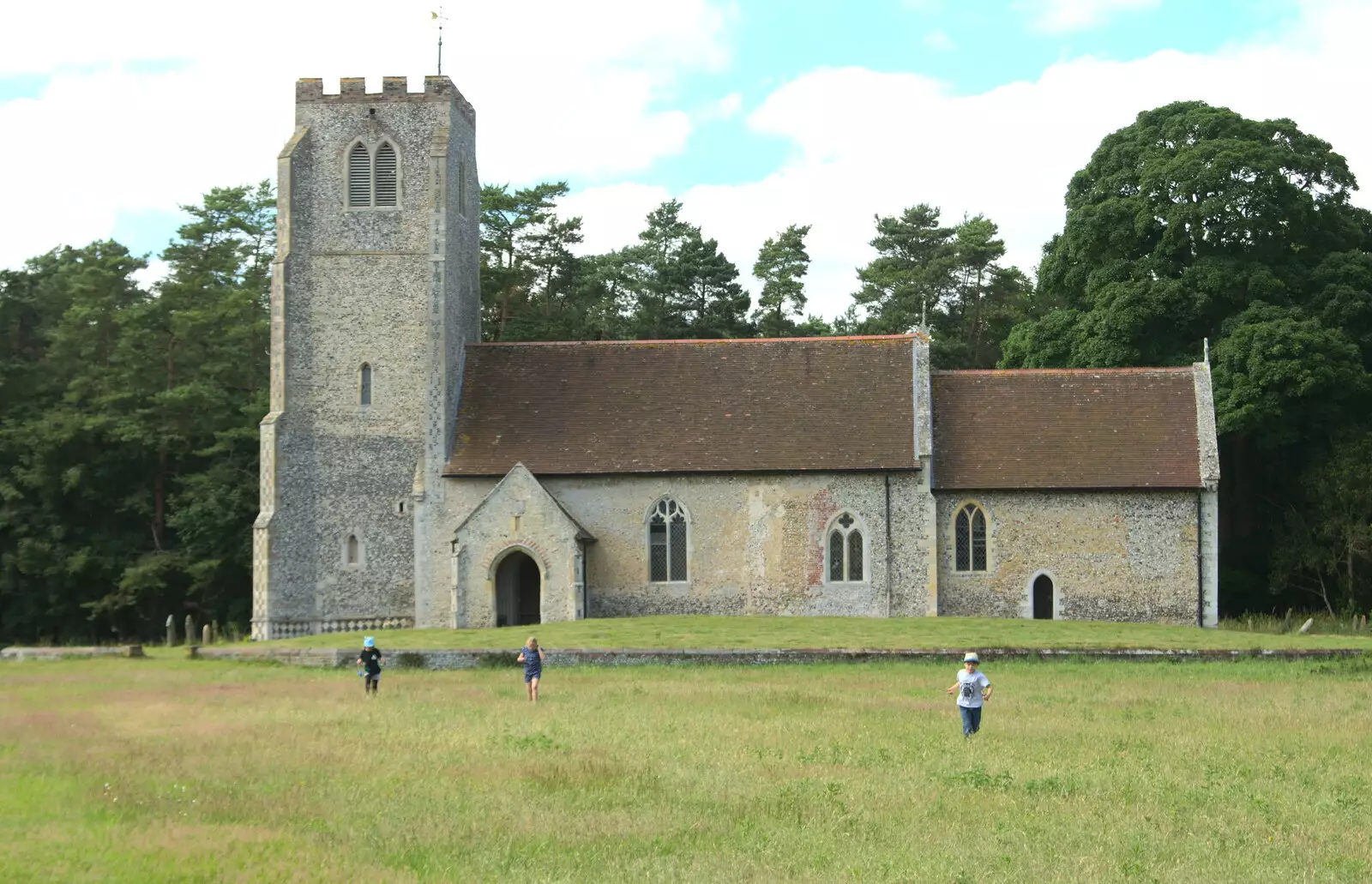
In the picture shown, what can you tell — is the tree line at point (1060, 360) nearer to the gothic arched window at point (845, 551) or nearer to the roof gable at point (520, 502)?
the gothic arched window at point (845, 551)

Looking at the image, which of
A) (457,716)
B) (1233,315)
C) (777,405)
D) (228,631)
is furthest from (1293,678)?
(228,631)

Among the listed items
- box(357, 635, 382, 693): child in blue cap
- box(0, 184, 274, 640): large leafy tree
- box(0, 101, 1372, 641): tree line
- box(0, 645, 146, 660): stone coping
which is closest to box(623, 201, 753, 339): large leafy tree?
box(0, 101, 1372, 641): tree line

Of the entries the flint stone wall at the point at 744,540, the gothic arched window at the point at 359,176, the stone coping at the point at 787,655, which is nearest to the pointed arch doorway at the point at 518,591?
the flint stone wall at the point at 744,540

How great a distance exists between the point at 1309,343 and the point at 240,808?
36.8 meters

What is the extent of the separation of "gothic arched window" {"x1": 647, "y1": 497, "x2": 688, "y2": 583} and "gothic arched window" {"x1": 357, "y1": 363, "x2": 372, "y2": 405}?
8589 millimetres

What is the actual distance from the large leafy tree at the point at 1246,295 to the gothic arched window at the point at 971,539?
9090 mm

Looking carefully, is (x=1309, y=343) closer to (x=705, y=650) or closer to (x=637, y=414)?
(x=637, y=414)

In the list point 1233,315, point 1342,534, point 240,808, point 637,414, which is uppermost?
point 1233,315

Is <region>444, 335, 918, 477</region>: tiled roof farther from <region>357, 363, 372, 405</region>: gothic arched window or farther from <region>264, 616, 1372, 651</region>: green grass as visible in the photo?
<region>264, 616, 1372, 651</region>: green grass

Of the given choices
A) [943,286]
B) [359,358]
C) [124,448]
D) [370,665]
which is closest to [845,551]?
[359,358]

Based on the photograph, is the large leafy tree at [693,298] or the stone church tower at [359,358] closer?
the stone church tower at [359,358]

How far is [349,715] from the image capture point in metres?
22.9

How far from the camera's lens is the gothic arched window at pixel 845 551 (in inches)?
1588

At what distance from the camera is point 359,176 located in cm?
4272
